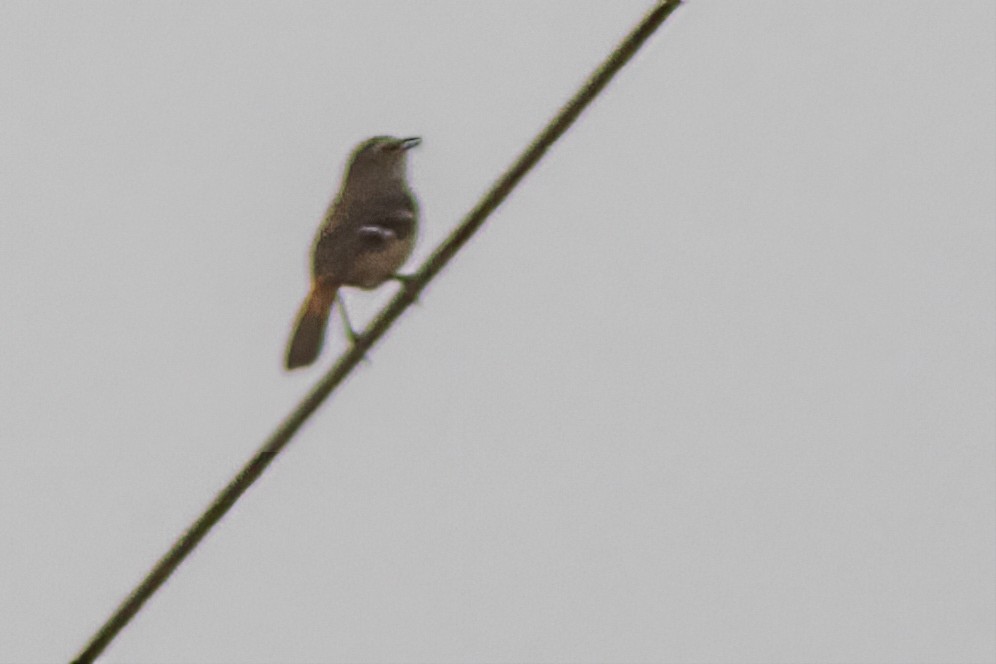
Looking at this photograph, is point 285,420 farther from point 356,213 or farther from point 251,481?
point 356,213

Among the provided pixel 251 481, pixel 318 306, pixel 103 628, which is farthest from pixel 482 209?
pixel 318 306

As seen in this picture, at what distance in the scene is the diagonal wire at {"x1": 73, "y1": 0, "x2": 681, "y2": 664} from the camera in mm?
1933

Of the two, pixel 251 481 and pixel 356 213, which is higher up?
pixel 356 213

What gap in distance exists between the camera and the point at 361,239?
5043 millimetres

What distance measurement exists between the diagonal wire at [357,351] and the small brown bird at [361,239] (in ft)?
7.71

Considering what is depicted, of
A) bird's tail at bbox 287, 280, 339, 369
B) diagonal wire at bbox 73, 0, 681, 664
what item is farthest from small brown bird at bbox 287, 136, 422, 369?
diagonal wire at bbox 73, 0, 681, 664

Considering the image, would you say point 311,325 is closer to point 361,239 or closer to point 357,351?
point 361,239

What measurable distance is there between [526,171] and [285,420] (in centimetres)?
48

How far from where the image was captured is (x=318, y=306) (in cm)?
498

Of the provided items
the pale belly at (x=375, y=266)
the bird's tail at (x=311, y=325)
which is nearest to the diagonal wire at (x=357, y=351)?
the bird's tail at (x=311, y=325)

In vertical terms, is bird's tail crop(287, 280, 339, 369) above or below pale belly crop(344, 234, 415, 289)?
below

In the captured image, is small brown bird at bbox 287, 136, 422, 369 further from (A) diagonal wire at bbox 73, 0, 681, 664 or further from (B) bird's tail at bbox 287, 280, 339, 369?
(A) diagonal wire at bbox 73, 0, 681, 664

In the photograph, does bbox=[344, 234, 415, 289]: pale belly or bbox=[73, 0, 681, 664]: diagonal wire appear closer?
bbox=[73, 0, 681, 664]: diagonal wire

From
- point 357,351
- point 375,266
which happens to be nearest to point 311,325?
point 375,266
